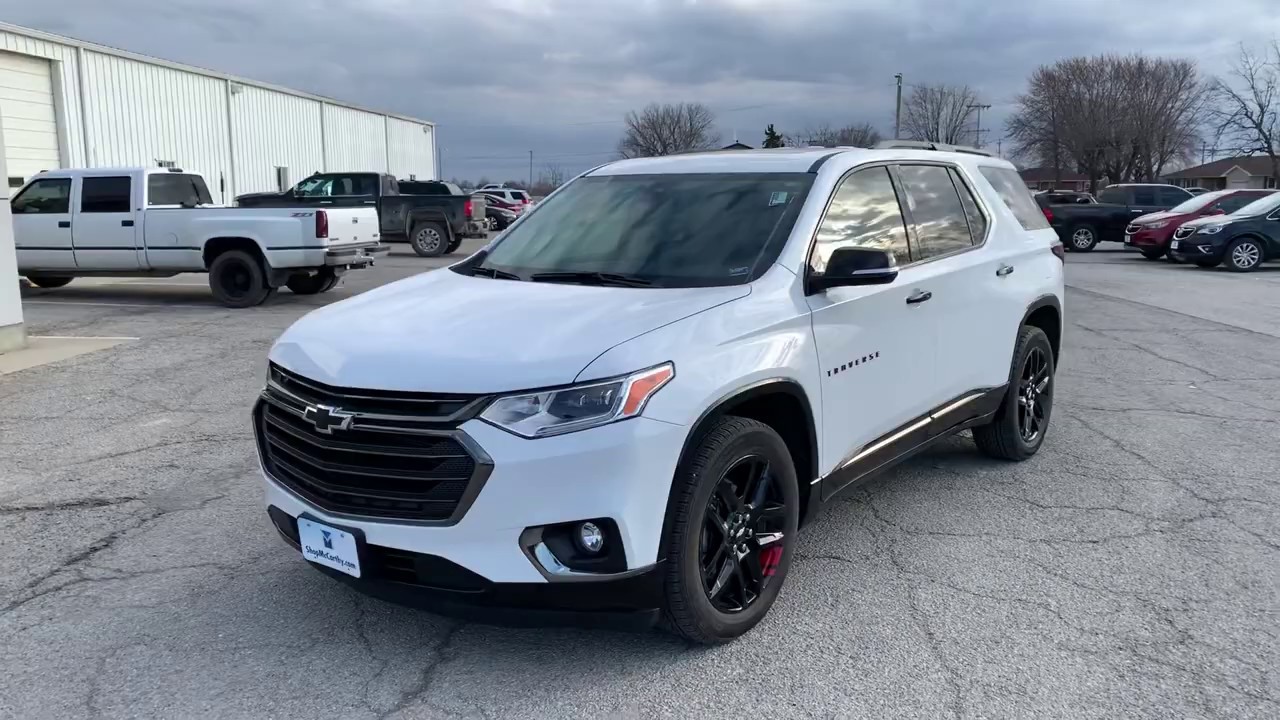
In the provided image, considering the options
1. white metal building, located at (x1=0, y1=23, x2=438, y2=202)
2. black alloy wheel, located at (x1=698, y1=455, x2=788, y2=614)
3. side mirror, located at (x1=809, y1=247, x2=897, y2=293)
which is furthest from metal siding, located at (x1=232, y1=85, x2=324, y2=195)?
black alloy wheel, located at (x1=698, y1=455, x2=788, y2=614)

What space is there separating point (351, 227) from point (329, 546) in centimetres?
1089

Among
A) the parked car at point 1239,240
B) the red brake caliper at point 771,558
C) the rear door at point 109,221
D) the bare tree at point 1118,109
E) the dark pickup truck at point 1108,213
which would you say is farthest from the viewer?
the bare tree at point 1118,109

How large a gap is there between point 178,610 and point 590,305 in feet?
6.83

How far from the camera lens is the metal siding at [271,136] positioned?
2991 cm

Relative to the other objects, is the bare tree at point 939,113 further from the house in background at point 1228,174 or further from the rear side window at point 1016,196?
the rear side window at point 1016,196

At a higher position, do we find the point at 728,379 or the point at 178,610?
the point at 728,379

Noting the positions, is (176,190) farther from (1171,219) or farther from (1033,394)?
(1171,219)

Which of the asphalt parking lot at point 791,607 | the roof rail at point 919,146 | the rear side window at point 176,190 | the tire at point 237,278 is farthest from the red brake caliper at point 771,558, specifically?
the rear side window at point 176,190

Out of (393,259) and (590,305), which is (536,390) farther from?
(393,259)

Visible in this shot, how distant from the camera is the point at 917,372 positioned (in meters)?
4.62

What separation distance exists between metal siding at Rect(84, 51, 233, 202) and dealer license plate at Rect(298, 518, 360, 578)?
76.5ft

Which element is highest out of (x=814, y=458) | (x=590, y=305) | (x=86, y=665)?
(x=590, y=305)

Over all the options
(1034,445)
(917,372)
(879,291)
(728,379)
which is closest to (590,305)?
(728,379)

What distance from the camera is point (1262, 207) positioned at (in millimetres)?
19922
